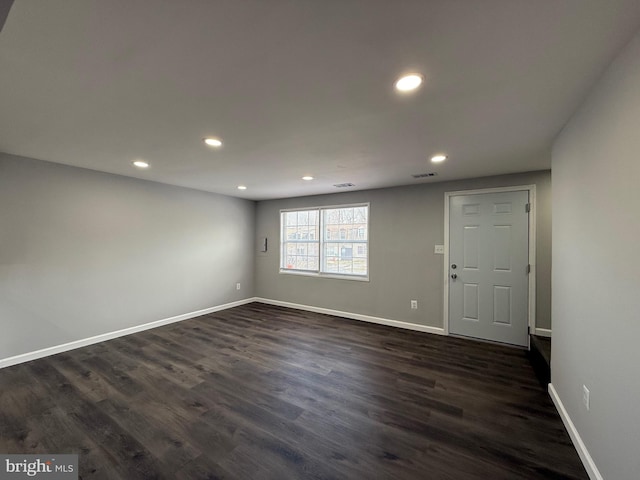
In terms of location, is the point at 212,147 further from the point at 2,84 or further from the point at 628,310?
the point at 628,310

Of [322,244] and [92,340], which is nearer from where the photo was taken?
[92,340]

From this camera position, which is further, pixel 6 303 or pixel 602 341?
pixel 6 303

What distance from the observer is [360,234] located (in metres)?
4.81

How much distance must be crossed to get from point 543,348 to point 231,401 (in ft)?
11.1

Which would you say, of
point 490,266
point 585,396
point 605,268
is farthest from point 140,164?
point 490,266

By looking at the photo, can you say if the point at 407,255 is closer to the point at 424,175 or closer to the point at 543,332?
the point at 424,175

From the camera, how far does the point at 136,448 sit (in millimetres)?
1772

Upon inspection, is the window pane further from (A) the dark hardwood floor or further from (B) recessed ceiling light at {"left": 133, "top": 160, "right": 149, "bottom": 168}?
(B) recessed ceiling light at {"left": 133, "top": 160, "right": 149, "bottom": 168}

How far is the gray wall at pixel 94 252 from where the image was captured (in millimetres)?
2988

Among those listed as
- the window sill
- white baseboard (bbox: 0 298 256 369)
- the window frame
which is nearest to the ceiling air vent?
the window frame

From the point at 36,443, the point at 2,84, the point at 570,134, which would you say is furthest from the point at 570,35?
the point at 36,443

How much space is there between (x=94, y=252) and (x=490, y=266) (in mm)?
5521

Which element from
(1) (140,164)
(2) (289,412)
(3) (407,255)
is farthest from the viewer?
(3) (407,255)

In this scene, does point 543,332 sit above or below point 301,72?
below
